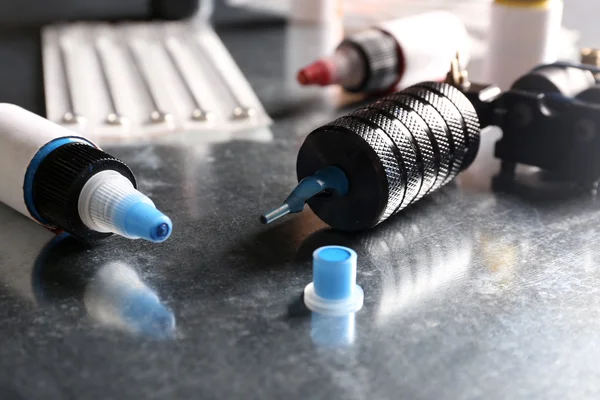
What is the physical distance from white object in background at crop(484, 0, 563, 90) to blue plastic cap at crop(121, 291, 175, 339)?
62cm

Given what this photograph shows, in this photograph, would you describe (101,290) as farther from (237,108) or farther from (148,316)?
(237,108)

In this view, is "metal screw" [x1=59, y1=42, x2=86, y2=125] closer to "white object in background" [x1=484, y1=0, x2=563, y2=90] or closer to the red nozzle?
the red nozzle

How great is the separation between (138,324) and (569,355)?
291 mm

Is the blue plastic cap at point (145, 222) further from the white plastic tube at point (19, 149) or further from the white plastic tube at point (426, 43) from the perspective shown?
the white plastic tube at point (426, 43)

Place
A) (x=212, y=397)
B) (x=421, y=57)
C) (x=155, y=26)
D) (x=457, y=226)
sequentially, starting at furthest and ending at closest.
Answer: (x=155, y=26) → (x=421, y=57) → (x=457, y=226) → (x=212, y=397)

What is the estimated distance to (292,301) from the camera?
0.58 m

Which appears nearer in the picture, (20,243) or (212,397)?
(212,397)

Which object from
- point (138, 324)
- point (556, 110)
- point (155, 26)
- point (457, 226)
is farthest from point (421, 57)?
point (138, 324)

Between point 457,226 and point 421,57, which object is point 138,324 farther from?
point 421,57

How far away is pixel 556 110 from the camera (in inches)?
30.4

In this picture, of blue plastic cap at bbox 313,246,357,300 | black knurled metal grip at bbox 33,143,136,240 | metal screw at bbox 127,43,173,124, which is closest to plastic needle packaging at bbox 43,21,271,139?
metal screw at bbox 127,43,173,124

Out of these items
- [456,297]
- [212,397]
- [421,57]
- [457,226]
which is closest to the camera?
[212,397]

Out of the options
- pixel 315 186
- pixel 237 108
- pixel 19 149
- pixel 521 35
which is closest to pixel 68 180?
pixel 19 149

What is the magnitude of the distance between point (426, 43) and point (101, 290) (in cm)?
62
